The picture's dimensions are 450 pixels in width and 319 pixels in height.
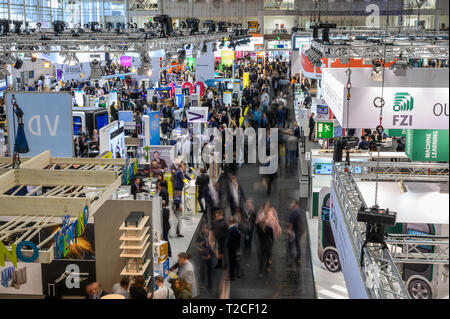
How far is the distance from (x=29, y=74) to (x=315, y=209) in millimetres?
22878

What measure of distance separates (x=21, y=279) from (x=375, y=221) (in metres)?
4.59

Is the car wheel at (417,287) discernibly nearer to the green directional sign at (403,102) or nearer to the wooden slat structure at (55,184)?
the green directional sign at (403,102)

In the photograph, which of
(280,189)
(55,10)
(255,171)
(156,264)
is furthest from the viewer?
(55,10)

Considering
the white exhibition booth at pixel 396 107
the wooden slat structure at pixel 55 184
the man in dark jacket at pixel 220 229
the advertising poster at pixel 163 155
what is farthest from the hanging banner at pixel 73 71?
the white exhibition booth at pixel 396 107

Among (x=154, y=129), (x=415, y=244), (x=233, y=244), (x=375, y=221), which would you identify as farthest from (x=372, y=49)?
(x=375, y=221)

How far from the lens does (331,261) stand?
799 cm

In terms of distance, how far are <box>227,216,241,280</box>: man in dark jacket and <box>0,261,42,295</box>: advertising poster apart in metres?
2.45

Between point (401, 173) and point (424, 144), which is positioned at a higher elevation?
point (424, 144)

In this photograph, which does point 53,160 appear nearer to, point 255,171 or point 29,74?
point 255,171

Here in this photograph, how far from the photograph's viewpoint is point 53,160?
6.58 metres

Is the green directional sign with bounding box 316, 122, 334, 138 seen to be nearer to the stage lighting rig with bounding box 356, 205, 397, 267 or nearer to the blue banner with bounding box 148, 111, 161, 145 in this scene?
the blue banner with bounding box 148, 111, 161, 145

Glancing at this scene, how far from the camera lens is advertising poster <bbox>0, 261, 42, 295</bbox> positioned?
6582mm

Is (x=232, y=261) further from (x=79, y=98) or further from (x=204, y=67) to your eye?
(x=204, y=67)
